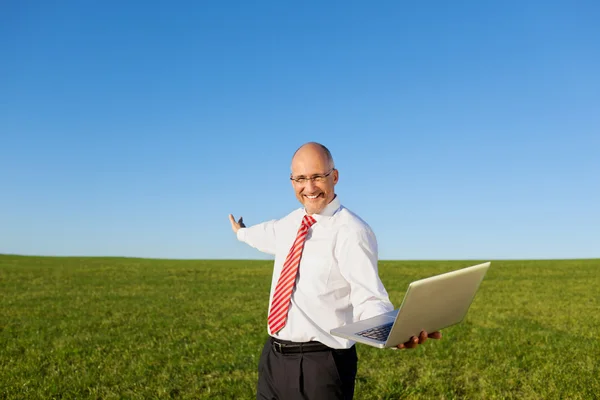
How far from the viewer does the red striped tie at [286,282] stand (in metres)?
3.89

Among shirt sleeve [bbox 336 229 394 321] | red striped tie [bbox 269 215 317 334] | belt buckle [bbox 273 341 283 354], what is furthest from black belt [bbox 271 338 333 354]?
shirt sleeve [bbox 336 229 394 321]

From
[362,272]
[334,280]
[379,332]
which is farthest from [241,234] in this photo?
[379,332]

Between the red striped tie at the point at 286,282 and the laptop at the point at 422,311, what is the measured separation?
0.74 m

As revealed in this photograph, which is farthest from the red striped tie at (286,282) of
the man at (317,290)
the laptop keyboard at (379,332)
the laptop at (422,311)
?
the laptop keyboard at (379,332)

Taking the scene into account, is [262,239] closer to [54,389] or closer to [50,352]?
[54,389]

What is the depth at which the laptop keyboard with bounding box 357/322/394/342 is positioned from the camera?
9.95 feet

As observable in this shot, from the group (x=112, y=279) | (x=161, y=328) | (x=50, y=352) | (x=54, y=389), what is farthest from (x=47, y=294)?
(x=54, y=389)

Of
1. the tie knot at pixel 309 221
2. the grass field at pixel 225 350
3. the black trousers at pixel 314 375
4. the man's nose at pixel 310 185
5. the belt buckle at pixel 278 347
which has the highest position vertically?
the man's nose at pixel 310 185

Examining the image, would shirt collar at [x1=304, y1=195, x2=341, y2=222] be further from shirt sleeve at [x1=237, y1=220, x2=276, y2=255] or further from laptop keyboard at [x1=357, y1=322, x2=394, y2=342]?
laptop keyboard at [x1=357, y1=322, x2=394, y2=342]

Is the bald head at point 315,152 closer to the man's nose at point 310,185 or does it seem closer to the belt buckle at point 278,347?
the man's nose at point 310,185

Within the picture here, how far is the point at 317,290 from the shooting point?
3838mm

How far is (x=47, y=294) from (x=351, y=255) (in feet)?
76.4

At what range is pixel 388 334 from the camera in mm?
3064

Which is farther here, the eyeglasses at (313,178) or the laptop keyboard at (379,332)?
the eyeglasses at (313,178)
